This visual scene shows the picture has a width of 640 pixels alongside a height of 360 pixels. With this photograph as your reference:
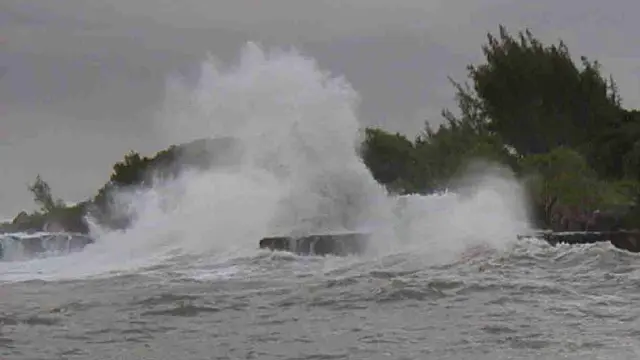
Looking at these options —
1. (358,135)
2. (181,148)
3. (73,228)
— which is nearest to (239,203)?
(358,135)

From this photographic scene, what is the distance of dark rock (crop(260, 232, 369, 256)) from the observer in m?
19.9

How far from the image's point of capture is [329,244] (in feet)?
65.7

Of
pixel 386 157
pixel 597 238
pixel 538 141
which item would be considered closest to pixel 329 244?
pixel 597 238

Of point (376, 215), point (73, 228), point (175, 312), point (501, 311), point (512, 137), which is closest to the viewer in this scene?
point (501, 311)

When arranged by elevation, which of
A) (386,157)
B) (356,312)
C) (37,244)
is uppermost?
(386,157)

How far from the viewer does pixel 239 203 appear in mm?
27359

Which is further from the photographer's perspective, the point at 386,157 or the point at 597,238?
the point at 386,157

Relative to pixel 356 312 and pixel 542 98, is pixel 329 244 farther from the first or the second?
pixel 542 98

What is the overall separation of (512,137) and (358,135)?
2040cm

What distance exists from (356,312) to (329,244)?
999 centimetres

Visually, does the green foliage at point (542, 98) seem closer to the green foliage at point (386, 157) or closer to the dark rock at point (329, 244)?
the green foliage at point (386, 157)

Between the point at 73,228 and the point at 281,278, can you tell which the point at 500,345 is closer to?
the point at 281,278

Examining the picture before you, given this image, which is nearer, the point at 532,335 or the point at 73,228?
the point at 532,335

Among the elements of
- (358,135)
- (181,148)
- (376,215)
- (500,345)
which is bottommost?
(500,345)
